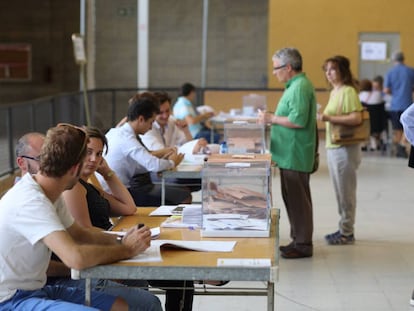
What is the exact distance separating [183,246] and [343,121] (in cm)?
367

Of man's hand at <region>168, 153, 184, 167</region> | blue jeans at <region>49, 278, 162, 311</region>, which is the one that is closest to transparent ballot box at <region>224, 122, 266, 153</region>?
man's hand at <region>168, 153, 184, 167</region>

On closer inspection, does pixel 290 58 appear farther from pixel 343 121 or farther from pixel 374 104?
pixel 374 104

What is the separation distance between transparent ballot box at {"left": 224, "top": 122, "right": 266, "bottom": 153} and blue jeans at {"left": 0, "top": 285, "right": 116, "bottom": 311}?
376cm

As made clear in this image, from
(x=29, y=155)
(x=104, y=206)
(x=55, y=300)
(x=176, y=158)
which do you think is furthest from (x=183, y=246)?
(x=176, y=158)

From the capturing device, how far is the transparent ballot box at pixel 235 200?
3633 millimetres

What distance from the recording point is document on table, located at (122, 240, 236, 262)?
3232mm

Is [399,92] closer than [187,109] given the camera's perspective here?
No

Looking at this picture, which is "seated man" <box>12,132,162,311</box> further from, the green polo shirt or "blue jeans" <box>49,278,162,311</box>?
the green polo shirt

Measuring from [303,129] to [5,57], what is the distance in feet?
48.2

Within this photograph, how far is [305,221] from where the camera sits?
21.3 feet

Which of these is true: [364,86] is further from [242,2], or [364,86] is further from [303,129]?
[303,129]

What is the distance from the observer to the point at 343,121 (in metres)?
6.77

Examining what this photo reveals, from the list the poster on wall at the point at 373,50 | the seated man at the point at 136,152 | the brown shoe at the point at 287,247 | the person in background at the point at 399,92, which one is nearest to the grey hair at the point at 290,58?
the seated man at the point at 136,152

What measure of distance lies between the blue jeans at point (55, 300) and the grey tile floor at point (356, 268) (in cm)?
183
